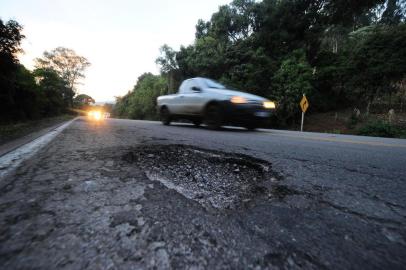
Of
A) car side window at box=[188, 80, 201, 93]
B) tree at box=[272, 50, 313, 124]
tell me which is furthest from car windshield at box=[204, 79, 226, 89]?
tree at box=[272, 50, 313, 124]

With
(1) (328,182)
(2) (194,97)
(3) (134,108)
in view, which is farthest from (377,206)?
(3) (134,108)

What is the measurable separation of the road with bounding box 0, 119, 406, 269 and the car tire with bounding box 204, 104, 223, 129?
3879 millimetres

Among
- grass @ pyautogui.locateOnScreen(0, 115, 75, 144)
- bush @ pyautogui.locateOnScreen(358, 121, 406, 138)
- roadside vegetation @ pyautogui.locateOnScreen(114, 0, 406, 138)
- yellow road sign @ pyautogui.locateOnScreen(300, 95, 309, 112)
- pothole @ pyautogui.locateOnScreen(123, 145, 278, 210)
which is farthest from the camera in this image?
roadside vegetation @ pyautogui.locateOnScreen(114, 0, 406, 138)

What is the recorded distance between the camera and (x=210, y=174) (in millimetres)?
1664

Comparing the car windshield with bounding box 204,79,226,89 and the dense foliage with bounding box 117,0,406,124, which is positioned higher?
the dense foliage with bounding box 117,0,406,124

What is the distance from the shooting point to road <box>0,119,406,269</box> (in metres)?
0.69

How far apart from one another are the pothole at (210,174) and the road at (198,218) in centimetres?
1

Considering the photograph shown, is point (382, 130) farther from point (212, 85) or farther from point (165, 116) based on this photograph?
point (165, 116)

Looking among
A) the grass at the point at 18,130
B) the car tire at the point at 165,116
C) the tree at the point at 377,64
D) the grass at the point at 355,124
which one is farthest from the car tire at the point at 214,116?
the tree at the point at 377,64

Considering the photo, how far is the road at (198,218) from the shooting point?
0.69m

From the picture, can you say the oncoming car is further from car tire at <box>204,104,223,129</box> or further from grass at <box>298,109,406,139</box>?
grass at <box>298,109,406,139</box>

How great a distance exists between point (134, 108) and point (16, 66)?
89.5 feet

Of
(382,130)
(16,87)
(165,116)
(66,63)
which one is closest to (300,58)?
(382,130)

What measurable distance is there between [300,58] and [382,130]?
28.7ft
